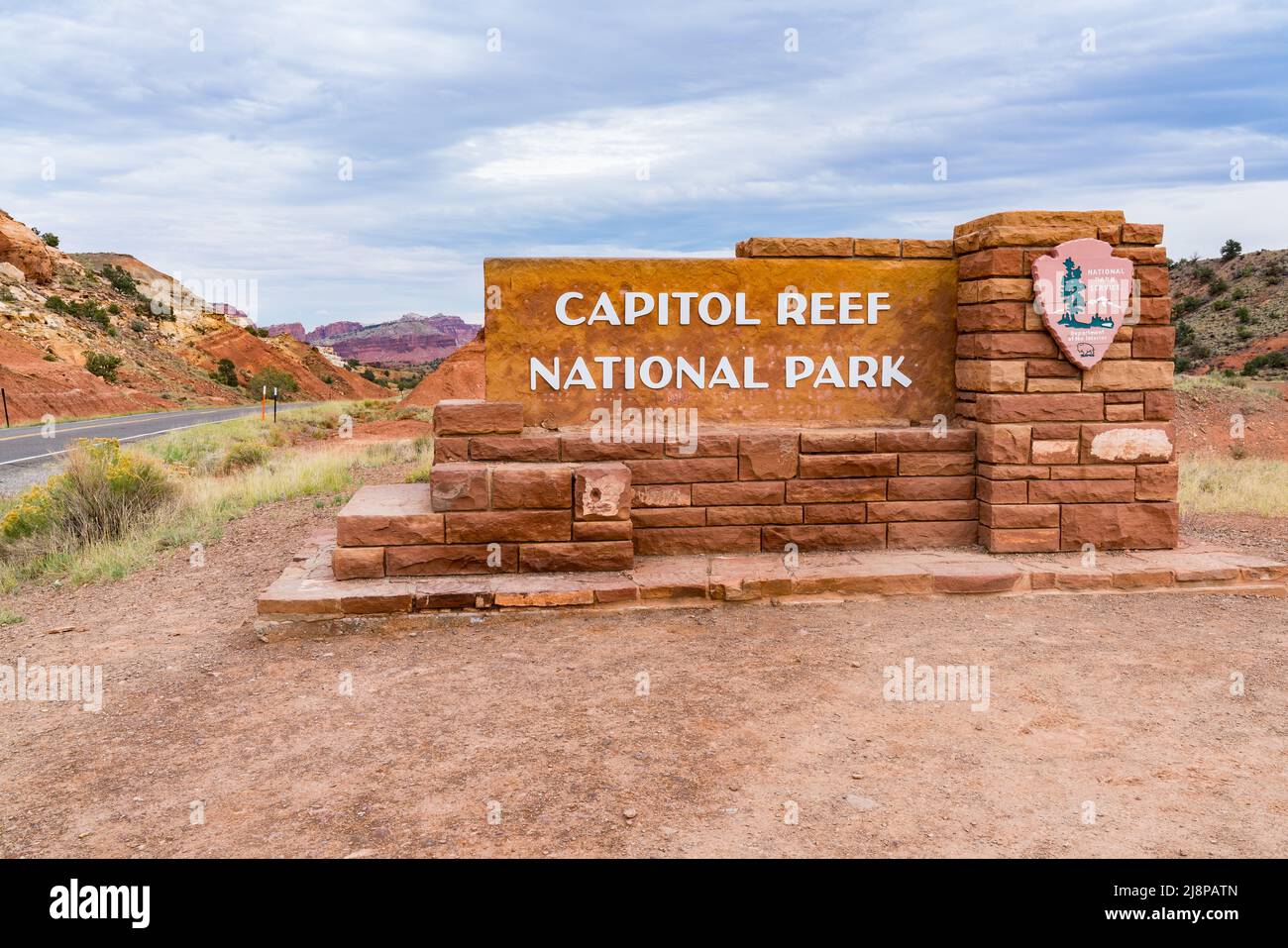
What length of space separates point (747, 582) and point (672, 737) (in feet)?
7.59

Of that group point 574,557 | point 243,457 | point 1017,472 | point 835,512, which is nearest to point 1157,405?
point 1017,472

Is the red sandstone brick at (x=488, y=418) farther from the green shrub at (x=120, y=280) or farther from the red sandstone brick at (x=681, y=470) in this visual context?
the green shrub at (x=120, y=280)

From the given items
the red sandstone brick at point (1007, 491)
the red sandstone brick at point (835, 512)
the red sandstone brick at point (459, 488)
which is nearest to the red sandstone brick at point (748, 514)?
the red sandstone brick at point (835, 512)

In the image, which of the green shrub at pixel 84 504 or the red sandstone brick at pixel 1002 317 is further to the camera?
the green shrub at pixel 84 504

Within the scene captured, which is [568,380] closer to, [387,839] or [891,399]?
[891,399]

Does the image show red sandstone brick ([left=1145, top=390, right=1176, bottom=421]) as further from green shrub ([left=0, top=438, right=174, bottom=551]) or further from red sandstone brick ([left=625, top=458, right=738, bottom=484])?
green shrub ([left=0, top=438, right=174, bottom=551])

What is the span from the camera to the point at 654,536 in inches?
288

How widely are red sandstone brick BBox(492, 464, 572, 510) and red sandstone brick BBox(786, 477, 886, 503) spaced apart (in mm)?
1802

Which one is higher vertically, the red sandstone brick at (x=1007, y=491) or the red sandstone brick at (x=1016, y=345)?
the red sandstone brick at (x=1016, y=345)

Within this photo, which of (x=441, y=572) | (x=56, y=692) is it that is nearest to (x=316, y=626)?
(x=441, y=572)

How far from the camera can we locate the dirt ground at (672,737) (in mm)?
A: 3555

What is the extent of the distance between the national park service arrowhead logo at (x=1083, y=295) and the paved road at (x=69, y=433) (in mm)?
14100

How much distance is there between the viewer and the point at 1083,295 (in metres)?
7.25

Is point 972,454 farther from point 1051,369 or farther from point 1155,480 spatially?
point 1155,480
